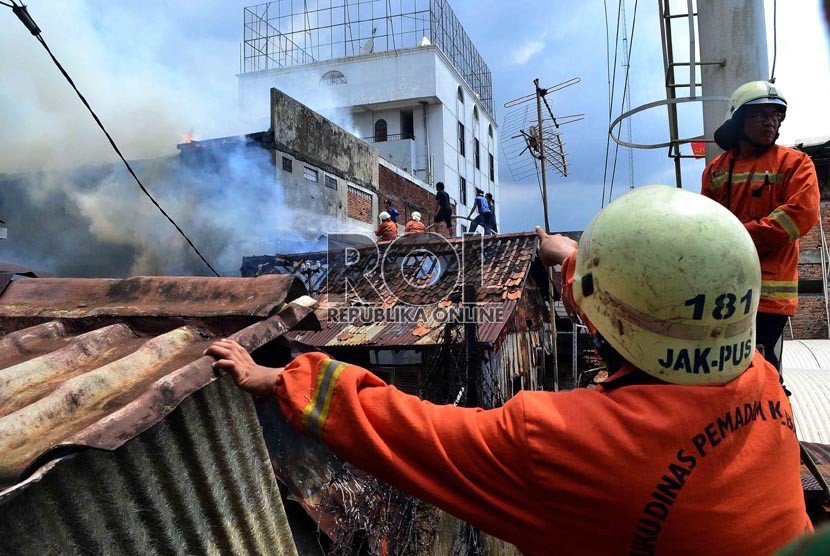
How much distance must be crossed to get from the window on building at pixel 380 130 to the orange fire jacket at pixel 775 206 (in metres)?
29.8

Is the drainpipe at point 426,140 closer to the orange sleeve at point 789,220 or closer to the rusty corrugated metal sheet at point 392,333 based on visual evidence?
the rusty corrugated metal sheet at point 392,333

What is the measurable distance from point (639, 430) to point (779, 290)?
8.12 ft

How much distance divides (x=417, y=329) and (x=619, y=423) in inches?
336

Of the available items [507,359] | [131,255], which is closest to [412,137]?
[131,255]

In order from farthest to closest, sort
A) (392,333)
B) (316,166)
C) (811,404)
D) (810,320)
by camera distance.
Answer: (316,166)
(810,320)
(392,333)
(811,404)

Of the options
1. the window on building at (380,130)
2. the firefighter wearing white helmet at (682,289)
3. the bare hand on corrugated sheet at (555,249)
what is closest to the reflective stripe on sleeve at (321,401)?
the firefighter wearing white helmet at (682,289)

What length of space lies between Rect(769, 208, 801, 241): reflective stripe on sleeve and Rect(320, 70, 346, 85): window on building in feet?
103

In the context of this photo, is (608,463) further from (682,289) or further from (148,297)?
(148,297)

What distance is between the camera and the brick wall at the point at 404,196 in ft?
76.4

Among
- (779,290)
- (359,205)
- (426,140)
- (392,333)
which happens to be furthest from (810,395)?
(426,140)

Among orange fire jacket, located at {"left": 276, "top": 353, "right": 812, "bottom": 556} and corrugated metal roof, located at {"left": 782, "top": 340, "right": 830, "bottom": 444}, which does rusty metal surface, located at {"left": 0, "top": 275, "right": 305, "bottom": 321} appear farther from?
corrugated metal roof, located at {"left": 782, "top": 340, "right": 830, "bottom": 444}

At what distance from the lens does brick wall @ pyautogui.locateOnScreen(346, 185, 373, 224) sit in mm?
20328

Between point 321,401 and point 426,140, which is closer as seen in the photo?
point 321,401

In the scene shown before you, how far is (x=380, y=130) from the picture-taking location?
106ft
